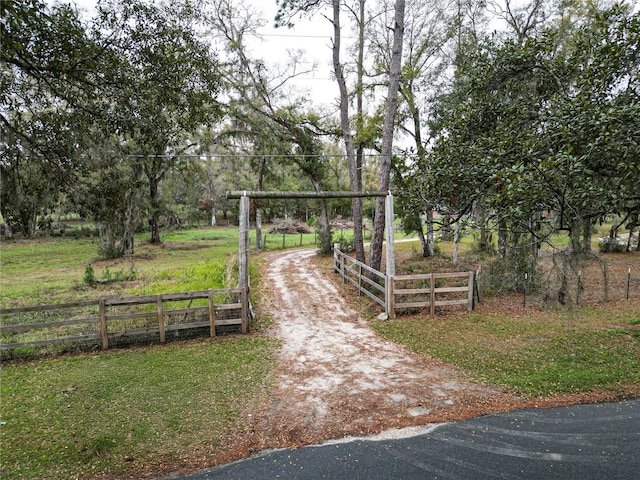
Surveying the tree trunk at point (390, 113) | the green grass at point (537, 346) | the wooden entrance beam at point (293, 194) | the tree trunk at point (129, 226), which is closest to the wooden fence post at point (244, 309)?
the wooden entrance beam at point (293, 194)

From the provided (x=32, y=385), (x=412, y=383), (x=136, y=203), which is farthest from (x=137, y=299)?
(x=136, y=203)

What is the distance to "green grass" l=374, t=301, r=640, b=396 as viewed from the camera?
19.0 ft

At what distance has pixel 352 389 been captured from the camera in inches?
227

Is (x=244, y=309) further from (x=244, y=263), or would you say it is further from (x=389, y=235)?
(x=389, y=235)

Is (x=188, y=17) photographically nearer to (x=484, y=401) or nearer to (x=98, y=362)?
(x=98, y=362)

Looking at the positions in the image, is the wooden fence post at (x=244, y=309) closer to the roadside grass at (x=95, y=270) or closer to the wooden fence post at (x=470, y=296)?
the roadside grass at (x=95, y=270)

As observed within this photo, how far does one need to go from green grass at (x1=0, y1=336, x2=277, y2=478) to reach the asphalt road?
88cm

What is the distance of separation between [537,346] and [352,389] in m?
4.01

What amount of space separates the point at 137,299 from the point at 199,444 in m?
4.16

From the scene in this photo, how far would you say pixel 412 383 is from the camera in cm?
592

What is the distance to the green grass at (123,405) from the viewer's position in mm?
4180

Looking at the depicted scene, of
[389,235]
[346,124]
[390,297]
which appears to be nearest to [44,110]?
[389,235]

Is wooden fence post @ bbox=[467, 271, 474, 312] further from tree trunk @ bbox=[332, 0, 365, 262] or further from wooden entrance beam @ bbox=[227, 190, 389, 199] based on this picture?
tree trunk @ bbox=[332, 0, 365, 262]

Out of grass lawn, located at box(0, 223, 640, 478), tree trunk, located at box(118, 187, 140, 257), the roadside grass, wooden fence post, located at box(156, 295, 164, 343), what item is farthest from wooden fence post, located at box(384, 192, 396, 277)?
tree trunk, located at box(118, 187, 140, 257)
